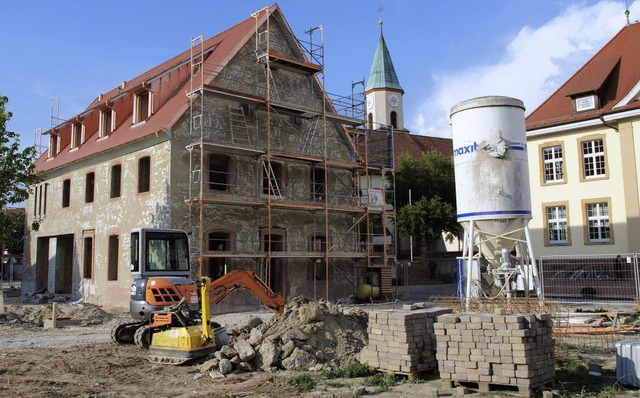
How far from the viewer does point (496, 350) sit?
30.5 ft

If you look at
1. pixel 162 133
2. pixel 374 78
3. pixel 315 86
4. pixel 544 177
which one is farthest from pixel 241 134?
pixel 374 78

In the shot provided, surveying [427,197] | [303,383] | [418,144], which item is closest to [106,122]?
[303,383]

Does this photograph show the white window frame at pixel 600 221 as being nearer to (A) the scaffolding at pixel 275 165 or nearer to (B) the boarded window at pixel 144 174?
(A) the scaffolding at pixel 275 165

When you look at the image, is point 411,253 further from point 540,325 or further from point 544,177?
point 540,325

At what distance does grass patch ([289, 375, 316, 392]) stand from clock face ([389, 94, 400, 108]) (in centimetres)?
5662

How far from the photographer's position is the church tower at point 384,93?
64.9m

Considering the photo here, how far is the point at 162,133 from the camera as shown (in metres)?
22.6

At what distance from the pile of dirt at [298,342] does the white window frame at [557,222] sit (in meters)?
16.5

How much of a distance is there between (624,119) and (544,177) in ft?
14.3

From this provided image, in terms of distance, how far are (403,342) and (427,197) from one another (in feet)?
113

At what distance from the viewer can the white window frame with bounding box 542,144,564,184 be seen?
2797cm

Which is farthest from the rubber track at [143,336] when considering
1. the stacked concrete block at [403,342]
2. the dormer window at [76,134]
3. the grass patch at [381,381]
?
the dormer window at [76,134]

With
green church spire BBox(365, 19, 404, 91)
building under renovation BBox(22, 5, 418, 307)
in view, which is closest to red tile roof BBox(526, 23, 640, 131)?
building under renovation BBox(22, 5, 418, 307)

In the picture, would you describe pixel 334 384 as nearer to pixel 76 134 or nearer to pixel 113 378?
pixel 113 378
